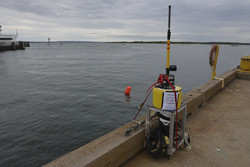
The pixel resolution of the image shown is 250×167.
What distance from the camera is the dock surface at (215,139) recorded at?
149 inches

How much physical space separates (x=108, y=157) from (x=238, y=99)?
7.02m

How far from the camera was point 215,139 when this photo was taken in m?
4.66

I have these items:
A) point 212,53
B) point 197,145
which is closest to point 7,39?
point 212,53

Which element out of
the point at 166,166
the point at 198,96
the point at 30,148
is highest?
the point at 198,96

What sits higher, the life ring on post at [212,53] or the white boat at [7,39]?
the white boat at [7,39]

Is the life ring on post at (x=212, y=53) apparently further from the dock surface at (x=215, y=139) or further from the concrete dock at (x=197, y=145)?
the concrete dock at (x=197, y=145)

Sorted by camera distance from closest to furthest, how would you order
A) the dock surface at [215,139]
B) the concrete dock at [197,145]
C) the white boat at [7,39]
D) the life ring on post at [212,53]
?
the concrete dock at [197,145]
the dock surface at [215,139]
the life ring on post at [212,53]
the white boat at [7,39]

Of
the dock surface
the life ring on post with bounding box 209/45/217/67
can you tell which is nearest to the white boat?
the life ring on post with bounding box 209/45/217/67

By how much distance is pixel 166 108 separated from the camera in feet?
11.8

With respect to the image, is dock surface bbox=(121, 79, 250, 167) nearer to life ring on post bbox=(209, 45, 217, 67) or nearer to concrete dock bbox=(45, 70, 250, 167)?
concrete dock bbox=(45, 70, 250, 167)

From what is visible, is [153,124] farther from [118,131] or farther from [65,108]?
[65,108]

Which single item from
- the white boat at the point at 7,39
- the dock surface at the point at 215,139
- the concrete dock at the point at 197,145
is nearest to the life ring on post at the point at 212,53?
the dock surface at the point at 215,139

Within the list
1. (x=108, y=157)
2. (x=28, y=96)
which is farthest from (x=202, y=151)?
(x=28, y=96)

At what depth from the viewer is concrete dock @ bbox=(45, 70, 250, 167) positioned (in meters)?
3.22
